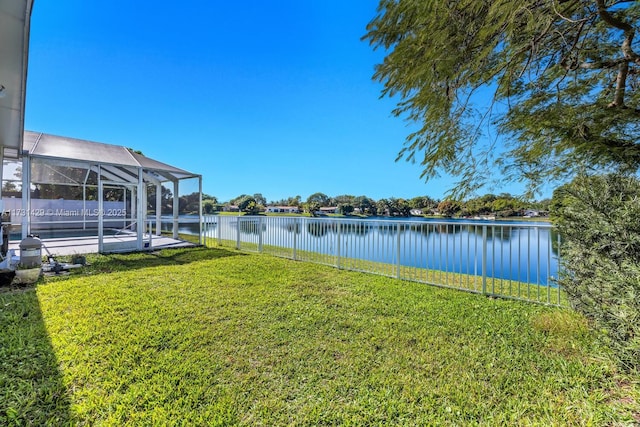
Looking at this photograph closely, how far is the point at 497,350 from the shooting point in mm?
2508

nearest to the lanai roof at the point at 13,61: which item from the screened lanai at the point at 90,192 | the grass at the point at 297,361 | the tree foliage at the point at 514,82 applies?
the screened lanai at the point at 90,192

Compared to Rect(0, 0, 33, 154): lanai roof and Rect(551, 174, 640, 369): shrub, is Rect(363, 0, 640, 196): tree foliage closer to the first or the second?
Rect(551, 174, 640, 369): shrub

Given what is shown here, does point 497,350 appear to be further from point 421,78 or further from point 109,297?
point 109,297

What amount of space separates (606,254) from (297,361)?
3.00m

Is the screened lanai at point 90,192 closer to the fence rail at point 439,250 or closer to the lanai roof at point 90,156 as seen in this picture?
the lanai roof at point 90,156

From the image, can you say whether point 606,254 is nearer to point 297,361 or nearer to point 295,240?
point 297,361

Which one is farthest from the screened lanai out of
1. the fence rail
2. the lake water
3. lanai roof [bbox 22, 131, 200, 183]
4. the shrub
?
the shrub

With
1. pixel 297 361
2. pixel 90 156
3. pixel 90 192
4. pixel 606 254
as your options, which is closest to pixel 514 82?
pixel 606 254

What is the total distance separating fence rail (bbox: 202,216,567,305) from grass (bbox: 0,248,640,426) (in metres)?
0.58

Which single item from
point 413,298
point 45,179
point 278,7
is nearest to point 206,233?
point 45,179

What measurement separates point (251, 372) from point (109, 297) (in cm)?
311

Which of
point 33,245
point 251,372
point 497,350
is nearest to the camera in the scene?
point 251,372

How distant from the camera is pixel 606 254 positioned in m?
2.27

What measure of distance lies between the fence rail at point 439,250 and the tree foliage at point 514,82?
34.3 inches
